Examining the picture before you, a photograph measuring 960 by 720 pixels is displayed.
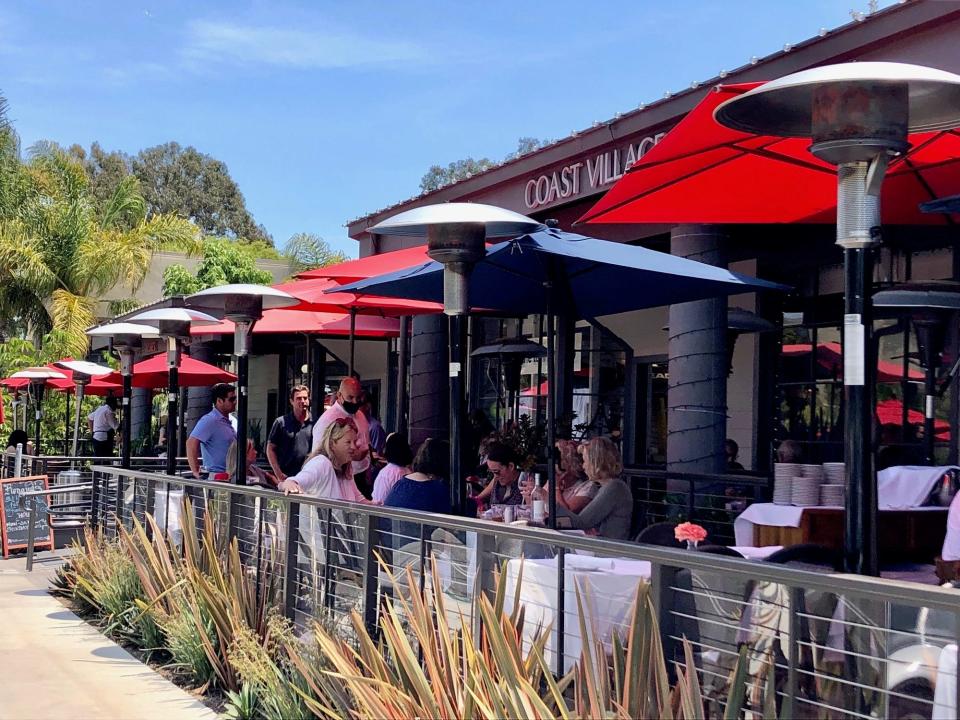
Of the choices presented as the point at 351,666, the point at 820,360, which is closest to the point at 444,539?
the point at 351,666

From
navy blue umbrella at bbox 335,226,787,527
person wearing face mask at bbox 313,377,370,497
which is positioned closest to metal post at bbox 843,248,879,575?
navy blue umbrella at bbox 335,226,787,527

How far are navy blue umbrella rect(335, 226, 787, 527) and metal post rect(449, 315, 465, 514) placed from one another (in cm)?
75

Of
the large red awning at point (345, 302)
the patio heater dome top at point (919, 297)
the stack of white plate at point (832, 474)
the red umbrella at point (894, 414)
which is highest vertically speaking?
the large red awning at point (345, 302)

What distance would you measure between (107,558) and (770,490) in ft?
17.2

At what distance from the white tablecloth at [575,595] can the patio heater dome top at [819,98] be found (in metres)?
1.74

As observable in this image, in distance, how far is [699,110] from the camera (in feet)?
18.1

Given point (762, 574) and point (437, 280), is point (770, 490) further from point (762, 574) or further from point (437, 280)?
point (762, 574)

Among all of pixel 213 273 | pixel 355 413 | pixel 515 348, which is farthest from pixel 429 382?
pixel 213 273

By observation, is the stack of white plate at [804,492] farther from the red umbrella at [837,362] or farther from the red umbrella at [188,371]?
the red umbrella at [188,371]

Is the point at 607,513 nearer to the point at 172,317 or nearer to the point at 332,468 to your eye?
the point at 332,468

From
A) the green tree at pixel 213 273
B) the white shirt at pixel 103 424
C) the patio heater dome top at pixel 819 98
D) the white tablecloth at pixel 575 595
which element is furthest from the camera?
the green tree at pixel 213 273

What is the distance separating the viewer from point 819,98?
4.23 meters

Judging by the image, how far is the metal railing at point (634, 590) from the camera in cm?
302

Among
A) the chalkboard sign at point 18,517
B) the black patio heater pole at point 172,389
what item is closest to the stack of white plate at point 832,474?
the black patio heater pole at point 172,389
